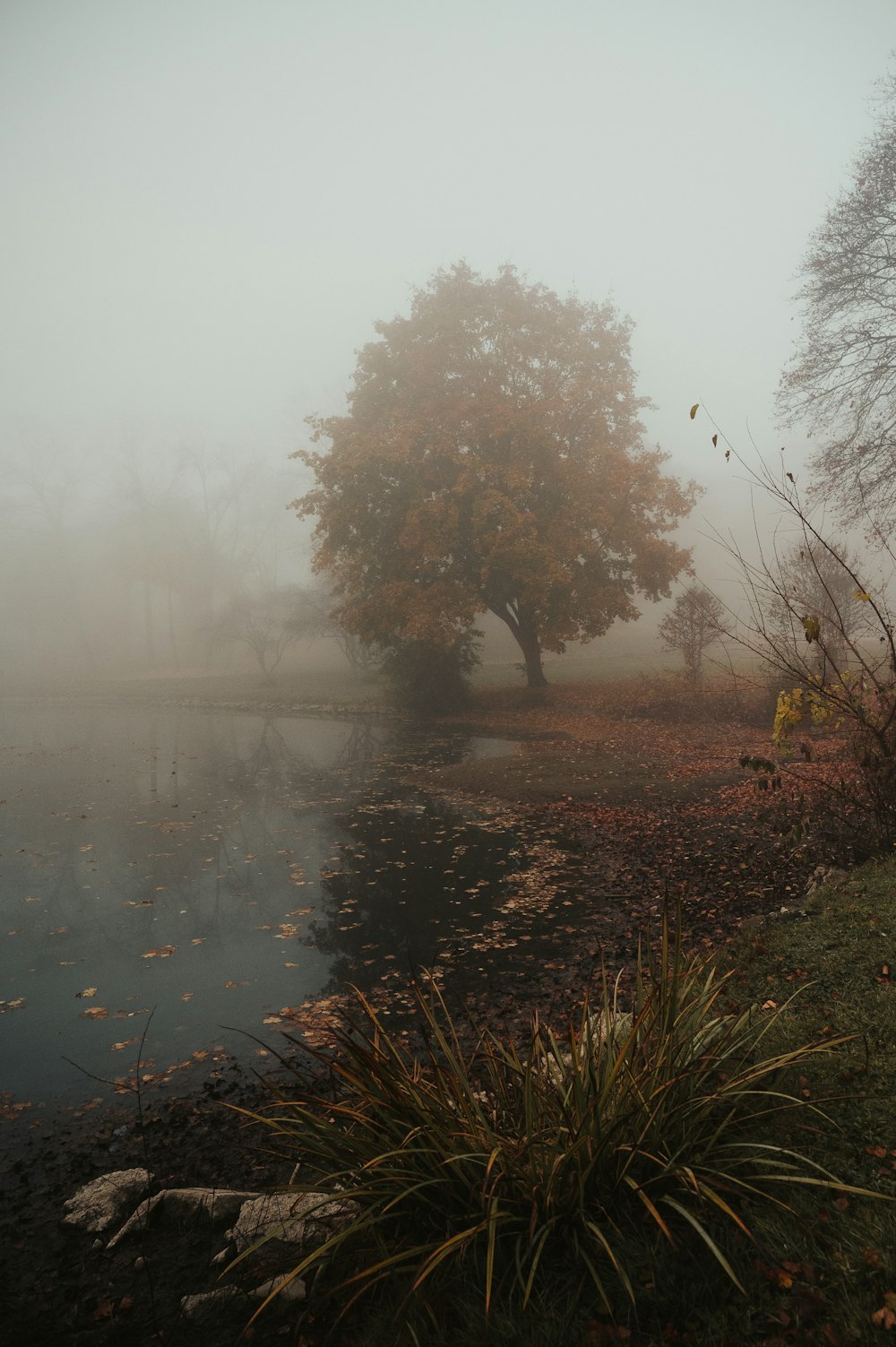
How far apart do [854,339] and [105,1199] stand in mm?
20228

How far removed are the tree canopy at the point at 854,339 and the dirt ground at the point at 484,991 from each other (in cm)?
660

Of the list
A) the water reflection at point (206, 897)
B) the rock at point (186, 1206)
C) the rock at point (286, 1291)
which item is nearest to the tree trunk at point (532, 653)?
the water reflection at point (206, 897)

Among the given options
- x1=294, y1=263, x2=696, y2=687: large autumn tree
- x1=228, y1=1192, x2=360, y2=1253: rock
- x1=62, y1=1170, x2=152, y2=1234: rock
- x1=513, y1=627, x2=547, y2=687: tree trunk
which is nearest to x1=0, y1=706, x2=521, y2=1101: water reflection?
x1=62, y1=1170, x2=152, y2=1234: rock

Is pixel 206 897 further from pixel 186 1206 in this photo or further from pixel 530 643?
pixel 530 643

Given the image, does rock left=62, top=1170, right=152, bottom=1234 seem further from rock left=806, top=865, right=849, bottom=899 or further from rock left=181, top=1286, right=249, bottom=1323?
rock left=806, top=865, right=849, bottom=899

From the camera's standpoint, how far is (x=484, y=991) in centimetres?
605

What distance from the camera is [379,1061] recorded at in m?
3.29

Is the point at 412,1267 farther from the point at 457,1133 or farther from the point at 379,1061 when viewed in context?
the point at 379,1061

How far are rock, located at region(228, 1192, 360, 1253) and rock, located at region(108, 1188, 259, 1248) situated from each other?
12 centimetres

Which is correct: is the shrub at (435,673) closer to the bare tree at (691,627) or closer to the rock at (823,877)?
the bare tree at (691,627)

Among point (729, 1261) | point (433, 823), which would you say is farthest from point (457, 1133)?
point (433, 823)

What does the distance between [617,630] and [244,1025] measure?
45295mm

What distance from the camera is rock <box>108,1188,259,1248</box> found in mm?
3607

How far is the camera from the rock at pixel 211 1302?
120 inches
